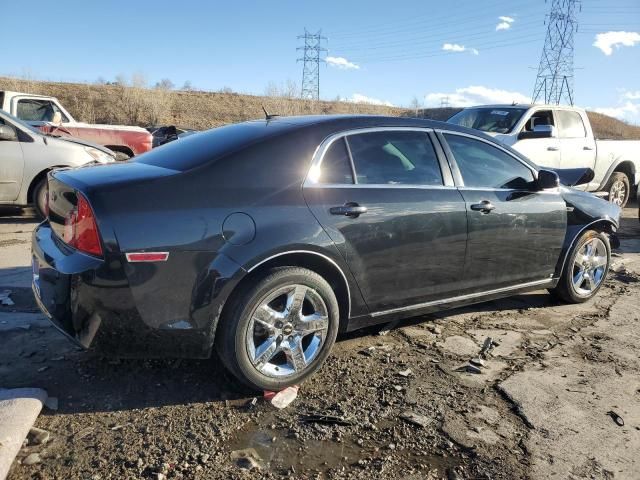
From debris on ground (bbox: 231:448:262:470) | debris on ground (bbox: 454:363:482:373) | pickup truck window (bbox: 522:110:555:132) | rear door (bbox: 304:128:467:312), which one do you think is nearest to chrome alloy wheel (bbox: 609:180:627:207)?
pickup truck window (bbox: 522:110:555:132)

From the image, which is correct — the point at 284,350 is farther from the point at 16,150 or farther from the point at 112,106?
the point at 112,106

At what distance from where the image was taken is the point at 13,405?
2.93 m

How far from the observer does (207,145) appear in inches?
141

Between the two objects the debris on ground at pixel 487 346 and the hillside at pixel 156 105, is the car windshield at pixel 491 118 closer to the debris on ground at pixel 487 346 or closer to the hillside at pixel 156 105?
the debris on ground at pixel 487 346

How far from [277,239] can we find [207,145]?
89 cm

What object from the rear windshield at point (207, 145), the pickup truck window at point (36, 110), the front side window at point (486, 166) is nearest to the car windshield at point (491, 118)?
the front side window at point (486, 166)

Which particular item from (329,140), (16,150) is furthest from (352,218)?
(16,150)

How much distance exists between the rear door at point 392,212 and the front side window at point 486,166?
0.74 ft

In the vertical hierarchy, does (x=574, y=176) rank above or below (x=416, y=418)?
above

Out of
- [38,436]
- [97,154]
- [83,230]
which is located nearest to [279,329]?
[83,230]

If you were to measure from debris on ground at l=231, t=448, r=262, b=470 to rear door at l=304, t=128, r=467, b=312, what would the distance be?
1283mm

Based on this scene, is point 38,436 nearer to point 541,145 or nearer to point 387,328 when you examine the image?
point 387,328

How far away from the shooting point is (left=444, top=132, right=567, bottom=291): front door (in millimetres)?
4207

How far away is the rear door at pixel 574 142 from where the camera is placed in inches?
401
